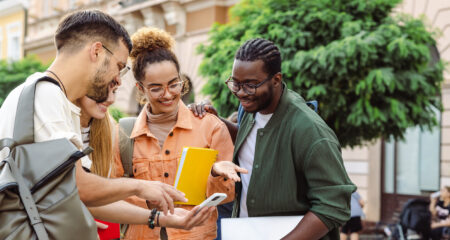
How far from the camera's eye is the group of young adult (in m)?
2.44

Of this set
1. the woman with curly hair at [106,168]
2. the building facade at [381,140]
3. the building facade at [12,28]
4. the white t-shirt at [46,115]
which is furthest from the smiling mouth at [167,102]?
the building facade at [12,28]

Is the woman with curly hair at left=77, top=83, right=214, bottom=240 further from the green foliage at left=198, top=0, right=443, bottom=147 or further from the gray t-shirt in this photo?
the gray t-shirt

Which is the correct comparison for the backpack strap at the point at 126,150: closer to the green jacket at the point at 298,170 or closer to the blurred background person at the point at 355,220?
the green jacket at the point at 298,170

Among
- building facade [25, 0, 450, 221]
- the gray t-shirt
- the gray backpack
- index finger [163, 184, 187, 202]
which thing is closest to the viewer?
the gray backpack

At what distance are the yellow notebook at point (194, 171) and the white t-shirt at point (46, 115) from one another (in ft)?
2.31

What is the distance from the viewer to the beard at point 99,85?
8.23ft

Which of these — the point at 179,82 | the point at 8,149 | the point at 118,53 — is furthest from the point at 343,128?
the point at 8,149

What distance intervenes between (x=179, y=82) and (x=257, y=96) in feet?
2.36

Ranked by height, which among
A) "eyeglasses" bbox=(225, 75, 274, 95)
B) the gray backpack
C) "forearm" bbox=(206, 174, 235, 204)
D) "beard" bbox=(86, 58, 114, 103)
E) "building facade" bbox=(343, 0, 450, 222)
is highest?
"beard" bbox=(86, 58, 114, 103)

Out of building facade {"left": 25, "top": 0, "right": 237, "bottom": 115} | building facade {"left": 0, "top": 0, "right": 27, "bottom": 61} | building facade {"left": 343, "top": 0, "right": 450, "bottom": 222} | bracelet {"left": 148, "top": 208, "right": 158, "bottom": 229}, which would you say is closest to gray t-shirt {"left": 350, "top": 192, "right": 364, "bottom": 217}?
building facade {"left": 343, "top": 0, "right": 450, "bottom": 222}

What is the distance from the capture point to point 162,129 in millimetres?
3344

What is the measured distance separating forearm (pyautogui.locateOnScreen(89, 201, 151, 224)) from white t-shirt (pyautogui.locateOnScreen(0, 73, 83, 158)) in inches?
27.0

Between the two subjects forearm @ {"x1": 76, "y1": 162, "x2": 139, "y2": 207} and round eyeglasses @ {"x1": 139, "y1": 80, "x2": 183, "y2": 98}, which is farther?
round eyeglasses @ {"x1": 139, "y1": 80, "x2": 183, "y2": 98}

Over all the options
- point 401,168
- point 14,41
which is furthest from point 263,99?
point 14,41
